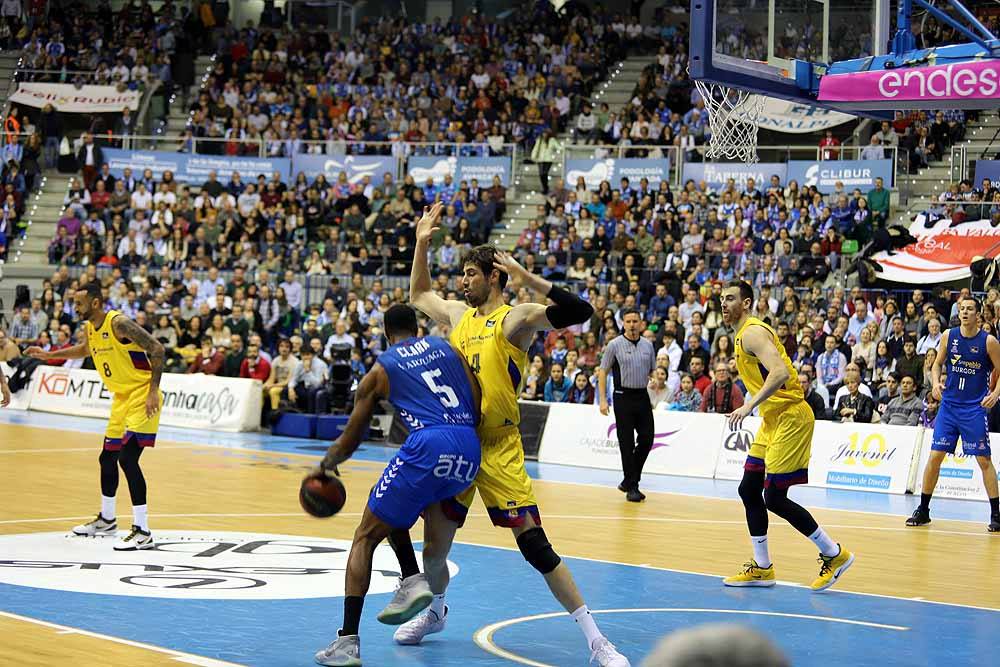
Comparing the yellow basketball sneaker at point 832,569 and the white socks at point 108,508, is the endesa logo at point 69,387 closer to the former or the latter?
the white socks at point 108,508

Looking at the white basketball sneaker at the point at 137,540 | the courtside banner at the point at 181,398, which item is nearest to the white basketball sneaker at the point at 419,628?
the white basketball sneaker at the point at 137,540

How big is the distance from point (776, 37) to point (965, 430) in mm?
4730

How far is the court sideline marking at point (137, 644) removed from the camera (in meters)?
6.62

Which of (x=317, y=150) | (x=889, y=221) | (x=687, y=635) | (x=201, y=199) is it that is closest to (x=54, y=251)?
(x=201, y=199)

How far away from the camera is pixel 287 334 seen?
25547 millimetres

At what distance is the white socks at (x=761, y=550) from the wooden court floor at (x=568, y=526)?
44 cm

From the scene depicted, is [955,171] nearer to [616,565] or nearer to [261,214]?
[261,214]

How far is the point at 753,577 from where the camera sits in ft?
31.3

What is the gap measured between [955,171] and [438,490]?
64.6 feet

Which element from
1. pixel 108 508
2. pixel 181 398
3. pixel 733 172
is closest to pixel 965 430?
pixel 108 508

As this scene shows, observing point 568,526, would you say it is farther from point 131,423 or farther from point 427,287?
point 427,287

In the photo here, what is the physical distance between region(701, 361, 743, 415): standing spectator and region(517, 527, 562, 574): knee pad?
11.6 meters

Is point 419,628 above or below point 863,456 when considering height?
above

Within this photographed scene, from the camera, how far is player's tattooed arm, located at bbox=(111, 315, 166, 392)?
34.6 ft
